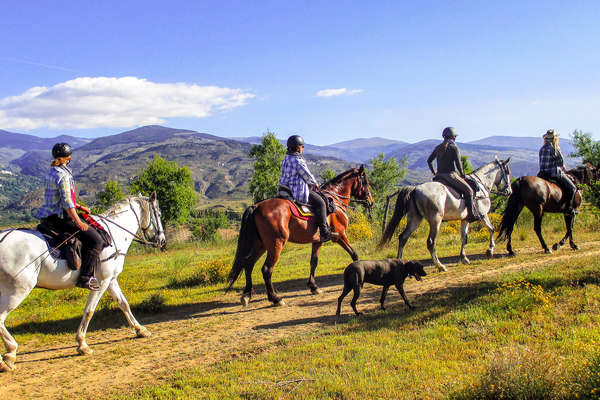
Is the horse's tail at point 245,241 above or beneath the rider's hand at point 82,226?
beneath

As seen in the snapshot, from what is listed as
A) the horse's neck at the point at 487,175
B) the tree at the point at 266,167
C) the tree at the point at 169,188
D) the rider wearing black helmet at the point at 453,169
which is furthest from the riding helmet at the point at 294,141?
the tree at the point at 169,188

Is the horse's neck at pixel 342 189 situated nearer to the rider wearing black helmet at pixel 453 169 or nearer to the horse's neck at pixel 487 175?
the rider wearing black helmet at pixel 453 169

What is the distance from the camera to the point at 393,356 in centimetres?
548

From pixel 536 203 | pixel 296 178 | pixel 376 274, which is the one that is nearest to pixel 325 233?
pixel 296 178

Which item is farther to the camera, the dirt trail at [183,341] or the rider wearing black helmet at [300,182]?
the rider wearing black helmet at [300,182]

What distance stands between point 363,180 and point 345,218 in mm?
1448

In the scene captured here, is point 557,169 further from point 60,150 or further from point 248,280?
point 60,150

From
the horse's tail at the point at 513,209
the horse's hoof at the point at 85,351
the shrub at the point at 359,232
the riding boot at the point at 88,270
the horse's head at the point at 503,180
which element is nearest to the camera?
the riding boot at the point at 88,270

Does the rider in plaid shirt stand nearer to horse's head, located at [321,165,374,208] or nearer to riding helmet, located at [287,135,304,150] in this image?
horse's head, located at [321,165,374,208]

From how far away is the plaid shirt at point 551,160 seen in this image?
12962 millimetres

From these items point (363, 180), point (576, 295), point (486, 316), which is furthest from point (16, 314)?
point (576, 295)

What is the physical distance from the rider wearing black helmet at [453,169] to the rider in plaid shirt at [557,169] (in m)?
3.55

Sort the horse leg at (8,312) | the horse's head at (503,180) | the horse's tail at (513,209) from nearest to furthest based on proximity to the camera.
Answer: the horse leg at (8,312)
the horse's tail at (513,209)
the horse's head at (503,180)

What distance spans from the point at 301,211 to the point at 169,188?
39.6 metres
